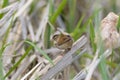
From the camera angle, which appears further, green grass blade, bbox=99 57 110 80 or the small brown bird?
the small brown bird

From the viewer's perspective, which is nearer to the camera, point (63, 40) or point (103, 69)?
point (103, 69)

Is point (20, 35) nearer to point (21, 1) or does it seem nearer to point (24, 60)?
point (21, 1)

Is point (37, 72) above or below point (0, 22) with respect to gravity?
below

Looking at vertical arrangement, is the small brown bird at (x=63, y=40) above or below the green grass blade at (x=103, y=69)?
above

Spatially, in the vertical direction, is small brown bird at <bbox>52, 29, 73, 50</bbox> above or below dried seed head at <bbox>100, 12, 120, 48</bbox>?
above

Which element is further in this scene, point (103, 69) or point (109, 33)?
point (109, 33)

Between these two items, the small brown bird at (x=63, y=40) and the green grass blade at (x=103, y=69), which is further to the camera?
the small brown bird at (x=63, y=40)

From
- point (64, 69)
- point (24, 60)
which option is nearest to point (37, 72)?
point (64, 69)

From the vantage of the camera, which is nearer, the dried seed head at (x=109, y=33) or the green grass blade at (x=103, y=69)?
the green grass blade at (x=103, y=69)
